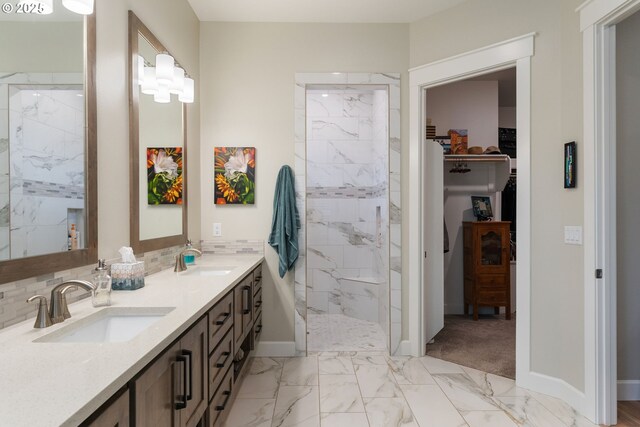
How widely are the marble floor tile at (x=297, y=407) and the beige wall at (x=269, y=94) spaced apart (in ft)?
2.26

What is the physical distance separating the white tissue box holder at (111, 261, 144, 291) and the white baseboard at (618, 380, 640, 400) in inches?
119

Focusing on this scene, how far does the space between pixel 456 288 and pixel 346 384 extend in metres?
2.26

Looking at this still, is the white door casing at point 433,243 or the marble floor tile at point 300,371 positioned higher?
the white door casing at point 433,243

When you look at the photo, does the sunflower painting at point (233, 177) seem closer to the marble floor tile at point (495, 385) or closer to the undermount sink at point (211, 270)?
the undermount sink at point (211, 270)

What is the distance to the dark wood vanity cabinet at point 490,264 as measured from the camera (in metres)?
4.05

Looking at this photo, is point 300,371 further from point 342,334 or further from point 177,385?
point 177,385

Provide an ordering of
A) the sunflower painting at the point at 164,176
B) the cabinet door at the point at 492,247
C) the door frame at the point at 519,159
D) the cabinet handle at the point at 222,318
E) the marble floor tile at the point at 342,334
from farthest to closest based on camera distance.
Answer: the cabinet door at the point at 492,247, the marble floor tile at the point at 342,334, the door frame at the point at 519,159, the sunflower painting at the point at 164,176, the cabinet handle at the point at 222,318

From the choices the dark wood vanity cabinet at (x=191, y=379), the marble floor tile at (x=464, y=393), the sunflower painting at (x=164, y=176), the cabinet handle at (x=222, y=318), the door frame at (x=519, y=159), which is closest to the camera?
the dark wood vanity cabinet at (x=191, y=379)

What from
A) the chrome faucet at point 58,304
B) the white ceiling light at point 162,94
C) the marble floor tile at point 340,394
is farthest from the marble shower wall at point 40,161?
the marble floor tile at point 340,394

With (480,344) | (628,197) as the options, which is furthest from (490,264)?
(628,197)

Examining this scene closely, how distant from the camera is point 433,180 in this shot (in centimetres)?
332

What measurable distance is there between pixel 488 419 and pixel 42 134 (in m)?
2.66

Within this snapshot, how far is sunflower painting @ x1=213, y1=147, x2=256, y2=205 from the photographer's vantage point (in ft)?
10.4

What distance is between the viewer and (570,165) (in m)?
2.28
